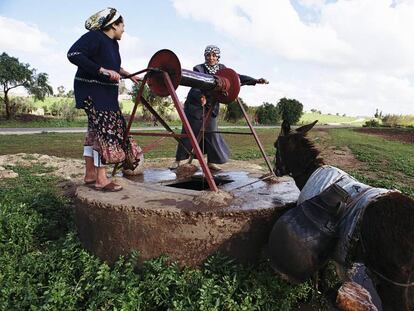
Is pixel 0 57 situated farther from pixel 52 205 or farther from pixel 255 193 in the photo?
pixel 255 193

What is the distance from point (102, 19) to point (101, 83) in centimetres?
61

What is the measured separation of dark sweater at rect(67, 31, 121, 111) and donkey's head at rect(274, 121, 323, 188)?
5.86 ft

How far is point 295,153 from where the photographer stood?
3902 millimetres

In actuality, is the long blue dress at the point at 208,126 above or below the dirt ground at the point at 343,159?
above

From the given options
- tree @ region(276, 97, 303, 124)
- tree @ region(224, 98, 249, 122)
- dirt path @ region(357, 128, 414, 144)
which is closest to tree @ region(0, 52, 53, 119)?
tree @ region(224, 98, 249, 122)

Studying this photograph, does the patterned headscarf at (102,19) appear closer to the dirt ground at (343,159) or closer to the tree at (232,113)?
the dirt ground at (343,159)

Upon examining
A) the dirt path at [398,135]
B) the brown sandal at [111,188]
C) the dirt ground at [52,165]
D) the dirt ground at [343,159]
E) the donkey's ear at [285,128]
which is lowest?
the dirt ground at [52,165]

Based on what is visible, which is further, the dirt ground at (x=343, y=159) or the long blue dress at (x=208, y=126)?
the dirt ground at (x=343, y=159)

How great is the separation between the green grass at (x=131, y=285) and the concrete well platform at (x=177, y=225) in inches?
3.8

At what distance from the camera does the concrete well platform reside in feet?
10.6

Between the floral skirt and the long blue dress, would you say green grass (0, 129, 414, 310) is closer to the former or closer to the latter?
the floral skirt

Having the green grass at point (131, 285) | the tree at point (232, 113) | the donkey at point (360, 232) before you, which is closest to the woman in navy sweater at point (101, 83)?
the green grass at point (131, 285)

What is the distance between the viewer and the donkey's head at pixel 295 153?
376 cm

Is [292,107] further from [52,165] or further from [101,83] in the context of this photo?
[101,83]
